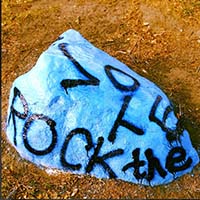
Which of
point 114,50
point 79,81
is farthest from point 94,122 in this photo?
point 114,50

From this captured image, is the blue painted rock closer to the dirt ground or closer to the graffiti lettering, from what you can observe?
the graffiti lettering

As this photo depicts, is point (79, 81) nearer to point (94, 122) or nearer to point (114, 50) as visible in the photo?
point (94, 122)

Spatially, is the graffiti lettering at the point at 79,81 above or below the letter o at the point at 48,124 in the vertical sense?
above

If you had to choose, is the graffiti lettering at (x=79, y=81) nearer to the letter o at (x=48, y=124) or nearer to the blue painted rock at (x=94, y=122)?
the blue painted rock at (x=94, y=122)

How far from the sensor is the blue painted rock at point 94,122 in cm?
491

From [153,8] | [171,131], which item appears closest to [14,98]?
[171,131]

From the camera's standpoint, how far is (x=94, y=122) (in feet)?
16.1

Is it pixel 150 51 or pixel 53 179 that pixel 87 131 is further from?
pixel 150 51

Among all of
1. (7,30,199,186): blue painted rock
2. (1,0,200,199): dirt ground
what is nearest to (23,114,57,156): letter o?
(7,30,199,186): blue painted rock

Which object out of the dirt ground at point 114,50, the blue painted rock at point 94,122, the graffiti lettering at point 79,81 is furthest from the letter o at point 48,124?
the graffiti lettering at point 79,81

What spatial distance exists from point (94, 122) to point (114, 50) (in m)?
1.74

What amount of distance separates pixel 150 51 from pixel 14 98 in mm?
1934

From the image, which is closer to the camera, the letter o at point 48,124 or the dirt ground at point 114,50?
the letter o at point 48,124

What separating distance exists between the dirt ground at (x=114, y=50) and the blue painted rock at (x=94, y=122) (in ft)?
0.44
